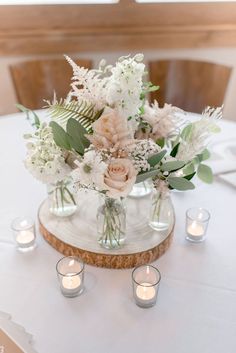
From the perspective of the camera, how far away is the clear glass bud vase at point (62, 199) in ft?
3.31

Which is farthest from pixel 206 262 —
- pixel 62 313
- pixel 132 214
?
pixel 62 313

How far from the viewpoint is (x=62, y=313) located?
32.0 inches

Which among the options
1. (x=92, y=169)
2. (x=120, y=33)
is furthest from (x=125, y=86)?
(x=120, y=33)

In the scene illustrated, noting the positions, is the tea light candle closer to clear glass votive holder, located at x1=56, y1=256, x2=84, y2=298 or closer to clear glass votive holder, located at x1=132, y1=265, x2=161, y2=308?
clear glass votive holder, located at x1=56, y1=256, x2=84, y2=298

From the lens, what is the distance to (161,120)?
2.96ft

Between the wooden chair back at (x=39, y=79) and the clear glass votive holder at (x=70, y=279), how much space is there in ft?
3.88

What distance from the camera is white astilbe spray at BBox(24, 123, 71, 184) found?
33.6 inches

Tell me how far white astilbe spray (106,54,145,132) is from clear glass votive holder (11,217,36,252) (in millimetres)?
403

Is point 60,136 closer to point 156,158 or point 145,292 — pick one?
point 156,158

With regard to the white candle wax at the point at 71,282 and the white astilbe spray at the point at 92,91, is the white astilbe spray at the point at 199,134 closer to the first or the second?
the white astilbe spray at the point at 92,91

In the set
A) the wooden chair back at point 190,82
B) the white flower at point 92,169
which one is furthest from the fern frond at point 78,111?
the wooden chair back at point 190,82

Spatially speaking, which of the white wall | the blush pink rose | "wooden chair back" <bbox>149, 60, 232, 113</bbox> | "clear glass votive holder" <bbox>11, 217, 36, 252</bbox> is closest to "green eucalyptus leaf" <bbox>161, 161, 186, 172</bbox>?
the blush pink rose

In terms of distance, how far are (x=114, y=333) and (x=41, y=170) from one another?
37 centimetres

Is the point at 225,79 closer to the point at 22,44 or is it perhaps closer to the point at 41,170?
the point at 22,44
